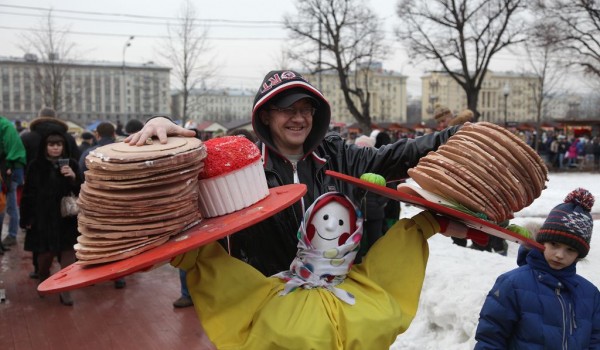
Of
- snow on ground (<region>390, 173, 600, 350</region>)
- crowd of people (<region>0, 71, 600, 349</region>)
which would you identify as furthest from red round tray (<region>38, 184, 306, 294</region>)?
snow on ground (<region>390, 173, 600, 350</region>)

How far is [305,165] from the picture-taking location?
255 centimetres

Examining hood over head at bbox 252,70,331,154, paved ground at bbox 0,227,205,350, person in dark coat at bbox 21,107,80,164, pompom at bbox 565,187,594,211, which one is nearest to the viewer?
hood over head at bbox 252,70,331,154

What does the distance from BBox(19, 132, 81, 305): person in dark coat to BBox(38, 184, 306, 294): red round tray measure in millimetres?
5000

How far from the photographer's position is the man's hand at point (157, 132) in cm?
205

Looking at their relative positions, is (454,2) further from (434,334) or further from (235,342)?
(235,342)

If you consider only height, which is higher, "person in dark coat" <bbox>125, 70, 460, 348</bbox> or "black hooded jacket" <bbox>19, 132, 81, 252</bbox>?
"person in dark coat" <bbox>125, 70, 460, 348</bbox>

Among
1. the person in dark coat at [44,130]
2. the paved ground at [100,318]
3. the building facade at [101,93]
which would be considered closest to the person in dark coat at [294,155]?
the paved ground at [100,318]

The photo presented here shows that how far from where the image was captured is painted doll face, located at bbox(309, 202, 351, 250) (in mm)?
2201

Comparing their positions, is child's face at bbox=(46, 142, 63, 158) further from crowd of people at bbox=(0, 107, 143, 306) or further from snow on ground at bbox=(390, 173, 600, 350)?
snow on ground at bbox=(390, 173, 600, 350)

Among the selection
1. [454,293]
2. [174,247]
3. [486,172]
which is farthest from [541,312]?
[454,293]

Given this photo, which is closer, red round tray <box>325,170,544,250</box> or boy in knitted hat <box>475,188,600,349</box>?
red round tray <box>325,170,544,250</box>

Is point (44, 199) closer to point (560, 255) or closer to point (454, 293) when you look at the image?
point (454, 293)

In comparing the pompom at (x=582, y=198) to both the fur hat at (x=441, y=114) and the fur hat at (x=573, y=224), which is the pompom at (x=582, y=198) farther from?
the fur hat at (x=441, y=114)

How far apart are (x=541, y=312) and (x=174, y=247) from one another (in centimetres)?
212
